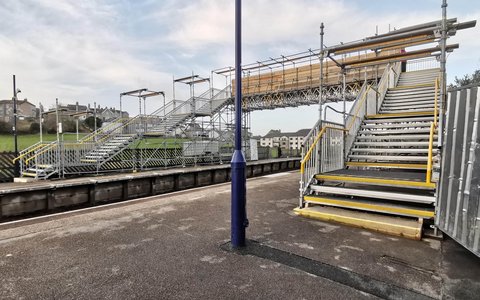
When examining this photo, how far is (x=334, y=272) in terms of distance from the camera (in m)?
3.33

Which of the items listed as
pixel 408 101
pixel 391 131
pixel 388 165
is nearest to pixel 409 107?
pixel 408 101

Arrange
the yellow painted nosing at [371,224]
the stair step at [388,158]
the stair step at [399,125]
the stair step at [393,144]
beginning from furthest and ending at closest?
the stair step at [399,125] < the stair step at [393,144] < the stair step at [388,158] < the yellow painted nosing at [371,224]

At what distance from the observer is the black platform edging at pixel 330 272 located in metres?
2.89

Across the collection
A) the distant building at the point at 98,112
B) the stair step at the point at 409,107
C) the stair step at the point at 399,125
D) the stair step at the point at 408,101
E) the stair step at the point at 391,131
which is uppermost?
the distant building at the point at 98,112

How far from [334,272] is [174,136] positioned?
46.6ft

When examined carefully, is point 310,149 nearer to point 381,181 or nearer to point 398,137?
point 381,181

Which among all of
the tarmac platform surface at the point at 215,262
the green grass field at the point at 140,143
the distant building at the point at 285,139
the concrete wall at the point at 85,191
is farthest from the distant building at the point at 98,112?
the distant building at the point at 285,139

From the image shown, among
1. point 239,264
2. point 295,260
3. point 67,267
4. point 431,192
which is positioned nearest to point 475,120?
point 431,192

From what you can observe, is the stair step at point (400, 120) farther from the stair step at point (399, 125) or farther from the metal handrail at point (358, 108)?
the metal handrail at point (358, 108)

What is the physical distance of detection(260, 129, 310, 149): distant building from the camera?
292ft

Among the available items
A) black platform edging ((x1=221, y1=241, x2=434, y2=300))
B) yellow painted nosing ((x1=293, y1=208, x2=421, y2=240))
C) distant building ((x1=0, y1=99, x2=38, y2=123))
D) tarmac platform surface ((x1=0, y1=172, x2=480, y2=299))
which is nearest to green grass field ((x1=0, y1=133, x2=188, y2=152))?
tarmac platform surface ((x1=0, y1=172, x2=480, y2=299))

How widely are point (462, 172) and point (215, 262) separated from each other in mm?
3544

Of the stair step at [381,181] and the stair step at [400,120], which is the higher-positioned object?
the stair step at [400,120]

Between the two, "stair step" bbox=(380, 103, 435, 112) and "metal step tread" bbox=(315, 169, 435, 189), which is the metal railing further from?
"stair step" bbox=(380, 103, 435, 112)
